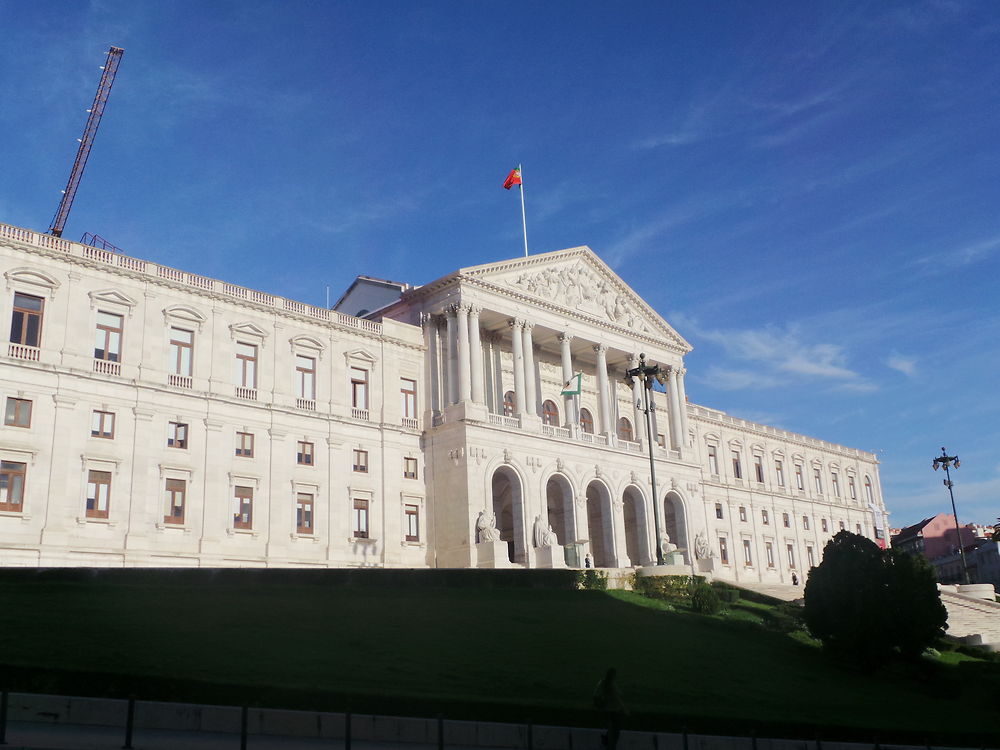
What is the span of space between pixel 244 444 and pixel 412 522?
436 inches

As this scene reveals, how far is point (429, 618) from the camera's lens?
3170cm

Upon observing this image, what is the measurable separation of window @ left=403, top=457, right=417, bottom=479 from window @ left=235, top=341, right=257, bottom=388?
1016 cm

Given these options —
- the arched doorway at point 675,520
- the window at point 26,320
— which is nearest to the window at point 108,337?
the window at point 26,320

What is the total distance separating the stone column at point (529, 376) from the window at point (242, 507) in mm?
17856

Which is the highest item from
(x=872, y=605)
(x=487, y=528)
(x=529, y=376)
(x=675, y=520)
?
(x=529, y=376)

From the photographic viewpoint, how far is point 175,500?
46188mm

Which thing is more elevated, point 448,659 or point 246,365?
point 246,365

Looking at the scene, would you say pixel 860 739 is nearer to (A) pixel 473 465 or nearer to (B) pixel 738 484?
(A) pixel 473 465

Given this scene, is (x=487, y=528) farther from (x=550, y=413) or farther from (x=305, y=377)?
(x=550, y=413)

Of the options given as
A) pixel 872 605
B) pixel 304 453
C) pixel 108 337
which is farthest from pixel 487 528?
pixel 872 605

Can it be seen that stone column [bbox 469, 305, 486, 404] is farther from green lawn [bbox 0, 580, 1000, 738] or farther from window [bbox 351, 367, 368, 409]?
green lawn [bbox 0, 580, 1000, 738]

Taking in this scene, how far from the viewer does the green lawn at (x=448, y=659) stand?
816 inches

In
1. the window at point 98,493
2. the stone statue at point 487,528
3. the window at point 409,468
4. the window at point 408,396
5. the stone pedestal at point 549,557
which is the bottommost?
the stone pedestal at point 549,557

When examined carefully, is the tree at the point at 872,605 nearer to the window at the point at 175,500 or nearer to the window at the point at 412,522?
the window at the point at 412,522
